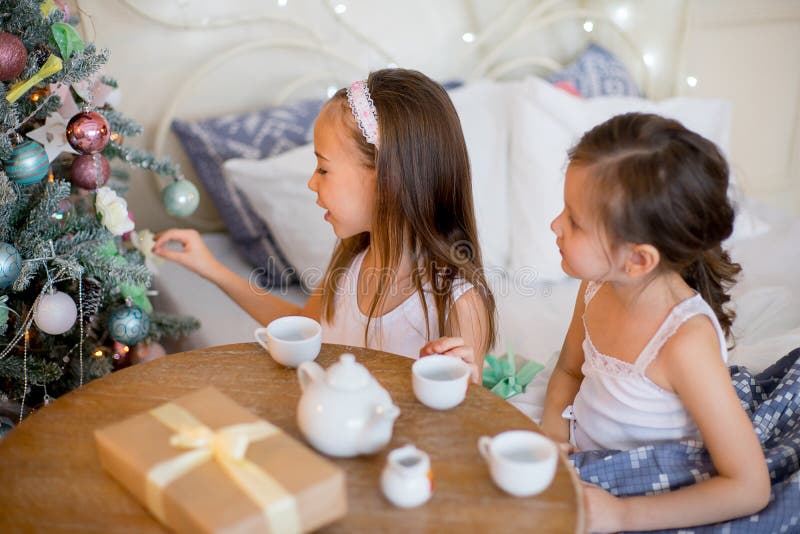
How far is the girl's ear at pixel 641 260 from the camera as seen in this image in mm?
1014

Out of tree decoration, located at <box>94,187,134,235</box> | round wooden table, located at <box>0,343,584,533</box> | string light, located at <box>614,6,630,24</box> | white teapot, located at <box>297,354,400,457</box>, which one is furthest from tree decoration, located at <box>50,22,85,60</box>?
string light, located at <box>614,6,630,24</box>

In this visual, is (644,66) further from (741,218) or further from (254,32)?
(254,32)

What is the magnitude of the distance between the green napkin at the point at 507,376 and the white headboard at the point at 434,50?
114cm

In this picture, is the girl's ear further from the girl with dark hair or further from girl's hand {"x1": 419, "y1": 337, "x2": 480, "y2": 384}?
girl's hand {"x1": 419, "y1": 337, "x2": 480, "y2": 384}

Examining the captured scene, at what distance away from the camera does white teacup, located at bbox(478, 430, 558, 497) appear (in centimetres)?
76

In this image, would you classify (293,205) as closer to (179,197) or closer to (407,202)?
(179,197)

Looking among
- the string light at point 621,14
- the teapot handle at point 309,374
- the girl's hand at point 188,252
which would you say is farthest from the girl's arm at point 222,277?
the string light at point 621,14

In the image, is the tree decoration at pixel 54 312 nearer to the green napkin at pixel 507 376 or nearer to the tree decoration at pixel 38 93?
the tree decoration at pixel 38 93

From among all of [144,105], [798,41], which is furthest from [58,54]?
[798,41]

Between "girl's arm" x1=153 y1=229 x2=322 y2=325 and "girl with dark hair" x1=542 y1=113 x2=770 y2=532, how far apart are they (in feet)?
2.19

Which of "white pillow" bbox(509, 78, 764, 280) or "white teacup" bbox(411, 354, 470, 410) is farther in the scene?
"white pillow" bbox(509, 78, 764, 280)

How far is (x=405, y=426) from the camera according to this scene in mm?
A: 905

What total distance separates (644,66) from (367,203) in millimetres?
1781

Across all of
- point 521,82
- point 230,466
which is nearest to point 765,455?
point 230,466
